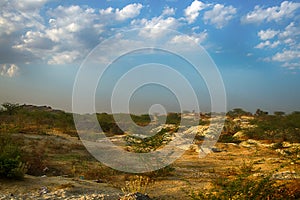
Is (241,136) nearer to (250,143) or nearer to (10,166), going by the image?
(250,143)

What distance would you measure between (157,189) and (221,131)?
2004 cm

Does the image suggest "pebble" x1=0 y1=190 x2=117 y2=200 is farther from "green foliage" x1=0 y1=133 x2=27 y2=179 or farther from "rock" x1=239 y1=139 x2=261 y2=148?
"rock" x1=239 y1=139 x2=261 y2=148

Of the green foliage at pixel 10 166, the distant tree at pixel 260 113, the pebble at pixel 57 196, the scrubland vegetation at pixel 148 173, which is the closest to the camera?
the scrubland vegetation at pixel 148 173

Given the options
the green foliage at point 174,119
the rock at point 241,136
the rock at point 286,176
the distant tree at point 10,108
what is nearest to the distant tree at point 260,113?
the green foliage at point 174,119

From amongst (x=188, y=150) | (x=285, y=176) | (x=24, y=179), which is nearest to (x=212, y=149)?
(x=188, y=150)

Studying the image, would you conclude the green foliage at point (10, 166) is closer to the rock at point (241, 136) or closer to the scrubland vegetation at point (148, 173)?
the scrubland vegetation at point (148, 173)

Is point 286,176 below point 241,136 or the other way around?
below

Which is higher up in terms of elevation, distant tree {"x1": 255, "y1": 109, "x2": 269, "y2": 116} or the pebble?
distant tree {"x1": 255, "y1": 109, "x2": 269, "y2": 116}

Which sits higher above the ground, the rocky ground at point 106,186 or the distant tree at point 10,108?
the distant tree at point 10,108

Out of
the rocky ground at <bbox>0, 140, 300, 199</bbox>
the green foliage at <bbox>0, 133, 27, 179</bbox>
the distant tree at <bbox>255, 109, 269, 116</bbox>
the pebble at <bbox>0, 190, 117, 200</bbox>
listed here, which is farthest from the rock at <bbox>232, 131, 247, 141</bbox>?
the distant tree at <bbox>255, 109, 269, 116</bbox>

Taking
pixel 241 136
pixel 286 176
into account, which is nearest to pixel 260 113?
pixel 241 136

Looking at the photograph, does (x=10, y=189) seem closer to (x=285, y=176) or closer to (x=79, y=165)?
(x=79, y=165)

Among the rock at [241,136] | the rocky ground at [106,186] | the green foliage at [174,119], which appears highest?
the green foliage at [174,119]

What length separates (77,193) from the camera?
6.87 meters
